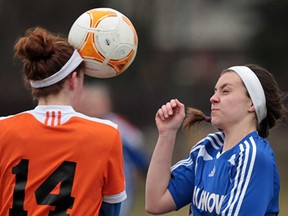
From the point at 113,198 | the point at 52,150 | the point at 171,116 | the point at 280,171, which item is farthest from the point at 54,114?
the point at 280,171

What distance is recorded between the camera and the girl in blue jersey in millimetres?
3836

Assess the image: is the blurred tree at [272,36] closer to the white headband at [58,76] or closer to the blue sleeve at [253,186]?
the blue sleeve at [253,186]

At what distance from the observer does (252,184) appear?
150 inches

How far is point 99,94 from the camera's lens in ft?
20.7

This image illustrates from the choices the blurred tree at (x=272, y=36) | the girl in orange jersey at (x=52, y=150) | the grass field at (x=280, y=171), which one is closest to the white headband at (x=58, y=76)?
the girl in orange jersey at (x=52, y=150)

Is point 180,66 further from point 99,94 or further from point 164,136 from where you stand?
point 164,136

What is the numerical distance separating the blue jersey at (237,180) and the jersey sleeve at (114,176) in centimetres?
40

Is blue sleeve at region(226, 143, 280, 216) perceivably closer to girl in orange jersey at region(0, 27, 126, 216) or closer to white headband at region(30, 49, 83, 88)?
girl in orange jersey at region(0, 27, 126, 216)

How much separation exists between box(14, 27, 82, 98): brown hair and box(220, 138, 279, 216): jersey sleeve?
84cm

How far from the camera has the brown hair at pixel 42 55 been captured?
148 inches

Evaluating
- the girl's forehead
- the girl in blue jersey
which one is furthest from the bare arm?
the girl's forehead

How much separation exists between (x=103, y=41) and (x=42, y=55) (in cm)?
43

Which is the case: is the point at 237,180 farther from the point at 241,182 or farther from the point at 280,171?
the point at 280,171

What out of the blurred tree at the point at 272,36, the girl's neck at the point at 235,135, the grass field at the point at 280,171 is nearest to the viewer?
the girl's neck at the point at 235,135
